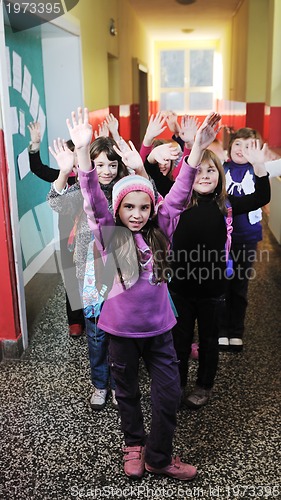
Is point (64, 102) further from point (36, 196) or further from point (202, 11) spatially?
point (202, 11)

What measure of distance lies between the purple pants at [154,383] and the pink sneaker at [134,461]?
0.04m

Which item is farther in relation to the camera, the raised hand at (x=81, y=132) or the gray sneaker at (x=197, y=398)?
the gray sneaker at (x=197, y=398)

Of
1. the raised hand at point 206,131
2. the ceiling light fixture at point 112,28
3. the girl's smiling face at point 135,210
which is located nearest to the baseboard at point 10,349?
the girl's smiling face at point 135,210

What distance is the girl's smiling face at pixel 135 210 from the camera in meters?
1.70

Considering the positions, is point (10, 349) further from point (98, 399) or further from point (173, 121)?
point (173, 121)

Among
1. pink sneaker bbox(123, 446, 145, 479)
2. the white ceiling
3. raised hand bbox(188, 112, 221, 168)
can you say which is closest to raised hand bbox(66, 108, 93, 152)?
raised hand bbox(188, 112, 221, 168)

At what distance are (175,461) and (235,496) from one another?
0.24m

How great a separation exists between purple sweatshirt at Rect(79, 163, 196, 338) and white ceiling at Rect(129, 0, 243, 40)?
6.62m

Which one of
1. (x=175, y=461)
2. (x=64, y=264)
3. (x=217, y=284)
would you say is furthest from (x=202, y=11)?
(x=175, y=461)

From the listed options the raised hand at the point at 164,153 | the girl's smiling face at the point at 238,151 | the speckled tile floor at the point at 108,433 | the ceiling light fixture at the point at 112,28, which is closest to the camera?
the speckled tile floor at the point at 108,433

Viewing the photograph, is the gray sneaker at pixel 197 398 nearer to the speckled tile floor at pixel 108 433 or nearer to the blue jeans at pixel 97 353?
the speckled tile floor at pixel 108 433

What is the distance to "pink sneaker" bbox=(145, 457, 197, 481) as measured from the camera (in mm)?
1869

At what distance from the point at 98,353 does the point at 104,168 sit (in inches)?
31.8

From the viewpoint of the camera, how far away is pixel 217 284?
2193 mm
